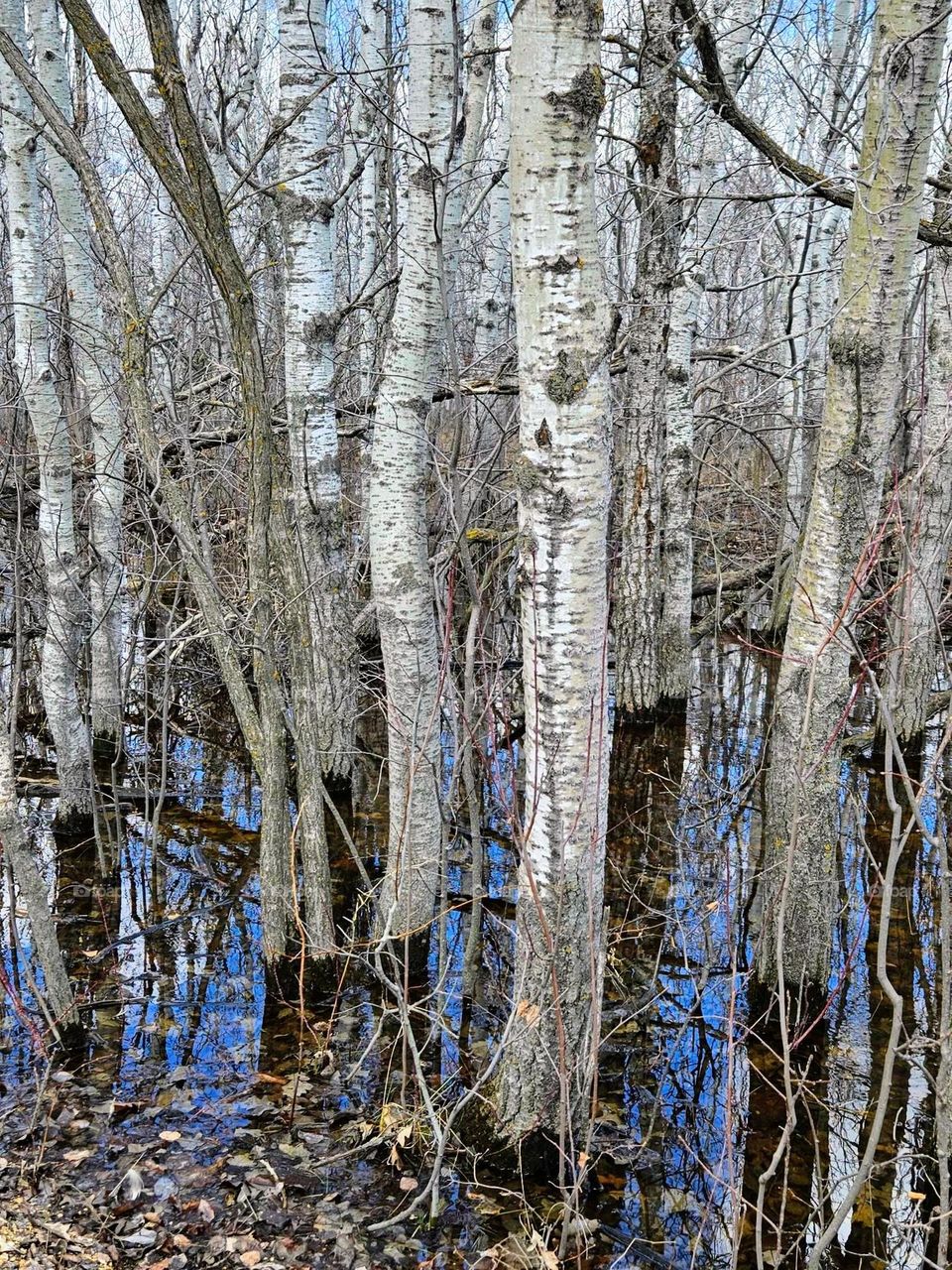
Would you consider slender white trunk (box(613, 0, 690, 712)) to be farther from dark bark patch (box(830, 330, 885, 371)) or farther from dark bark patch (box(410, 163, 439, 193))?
dark bark patch (box(830, 330, 885, 371))

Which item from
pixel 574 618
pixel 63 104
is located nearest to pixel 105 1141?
pixel 574 618

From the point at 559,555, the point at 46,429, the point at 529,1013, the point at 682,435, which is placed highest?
the point at 682,435

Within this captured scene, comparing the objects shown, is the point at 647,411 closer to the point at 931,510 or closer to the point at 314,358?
the point at 931,510

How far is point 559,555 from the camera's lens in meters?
3.12

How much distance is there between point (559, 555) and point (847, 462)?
1639 mm

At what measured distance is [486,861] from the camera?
20.1ft

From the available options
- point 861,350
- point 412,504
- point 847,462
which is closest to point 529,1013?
point 412,504

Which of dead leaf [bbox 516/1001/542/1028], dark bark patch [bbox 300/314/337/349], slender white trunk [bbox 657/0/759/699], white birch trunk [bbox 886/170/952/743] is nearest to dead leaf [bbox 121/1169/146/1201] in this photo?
dead leaf [bbox 516/1001/542/1028]

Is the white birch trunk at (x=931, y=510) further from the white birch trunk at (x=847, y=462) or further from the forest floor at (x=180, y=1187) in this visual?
the forest floor at (x=180, y=1187)

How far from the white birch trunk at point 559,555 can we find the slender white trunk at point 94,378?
369cm

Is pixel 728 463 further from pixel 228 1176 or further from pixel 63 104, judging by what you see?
pixel 228 1176

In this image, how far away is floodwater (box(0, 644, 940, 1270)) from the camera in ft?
10.8

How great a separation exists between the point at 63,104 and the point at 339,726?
14.0 ft

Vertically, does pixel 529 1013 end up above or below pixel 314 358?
below
